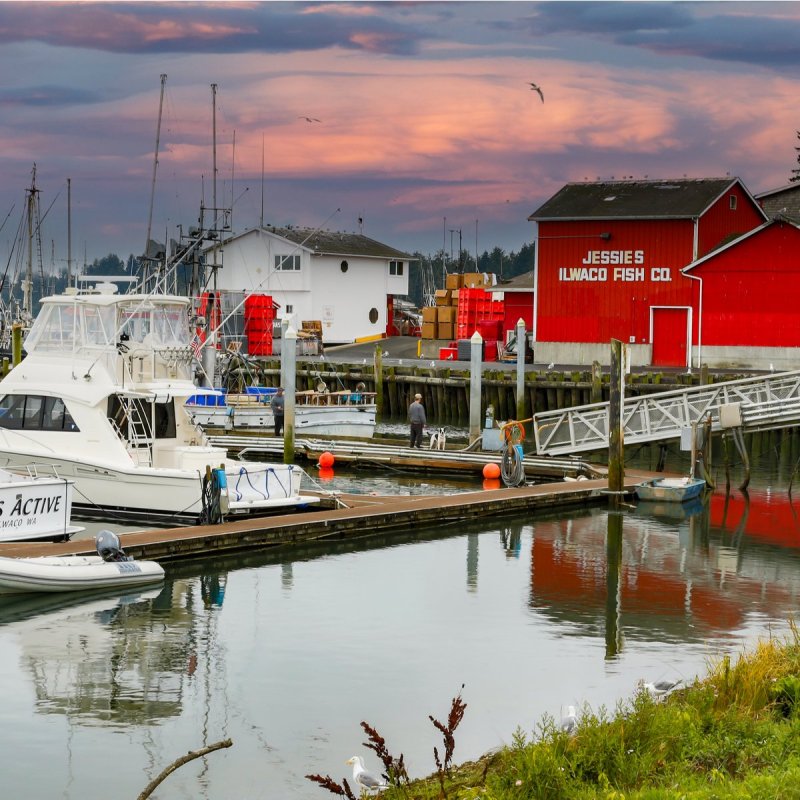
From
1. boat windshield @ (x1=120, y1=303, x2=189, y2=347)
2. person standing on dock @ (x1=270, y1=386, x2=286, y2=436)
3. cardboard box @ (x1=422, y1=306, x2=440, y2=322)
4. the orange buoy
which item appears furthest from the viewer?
cardboard box @ (x1=422, y1=306, x2=440, y2=322)

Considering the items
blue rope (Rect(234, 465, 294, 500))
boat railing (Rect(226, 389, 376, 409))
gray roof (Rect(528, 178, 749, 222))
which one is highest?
gray roof (Rect(528, 178, 749, 222))

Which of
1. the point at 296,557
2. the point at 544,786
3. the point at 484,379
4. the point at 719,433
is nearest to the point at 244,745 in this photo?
the point at 544,786

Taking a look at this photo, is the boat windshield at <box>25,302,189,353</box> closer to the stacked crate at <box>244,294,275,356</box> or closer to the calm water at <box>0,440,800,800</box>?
the calm water at <box>0,440,800,800</box>

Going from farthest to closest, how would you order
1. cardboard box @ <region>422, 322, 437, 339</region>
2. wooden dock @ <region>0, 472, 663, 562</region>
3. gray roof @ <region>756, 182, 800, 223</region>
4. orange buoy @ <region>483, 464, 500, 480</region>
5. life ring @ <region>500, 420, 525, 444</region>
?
cardboard box @ <region>422, 322, 437, 339</region> → gray roof @ <region>756, 182, 800, 223</region> → orange buoy @ <region>483, 464, 500, 480</region> → life ring @ <region>500, 420, 525, 444</region> → wooden dock @ <region>0, 472, 663, 562</region>

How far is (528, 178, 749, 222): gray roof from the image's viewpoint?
180 feet

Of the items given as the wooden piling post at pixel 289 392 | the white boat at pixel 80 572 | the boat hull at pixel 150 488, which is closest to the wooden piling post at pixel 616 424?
the boat hull at pixel 150 488

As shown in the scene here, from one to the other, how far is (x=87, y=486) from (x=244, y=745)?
11543 millimetres

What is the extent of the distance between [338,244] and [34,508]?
5977 cm

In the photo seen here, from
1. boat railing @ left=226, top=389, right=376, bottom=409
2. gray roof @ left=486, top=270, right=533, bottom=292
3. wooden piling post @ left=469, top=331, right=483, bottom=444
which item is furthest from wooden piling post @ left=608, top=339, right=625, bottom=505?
gray roof @ left=486, top=270, right=533, bottom=292

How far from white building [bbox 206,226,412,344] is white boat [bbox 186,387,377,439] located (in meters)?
32.8

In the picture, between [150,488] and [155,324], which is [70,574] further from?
[155,324]

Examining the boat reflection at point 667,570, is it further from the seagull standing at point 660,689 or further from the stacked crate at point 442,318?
the stacked crate at point 442,318

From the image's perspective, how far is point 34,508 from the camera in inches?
803

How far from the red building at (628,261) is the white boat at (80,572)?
124 ft
